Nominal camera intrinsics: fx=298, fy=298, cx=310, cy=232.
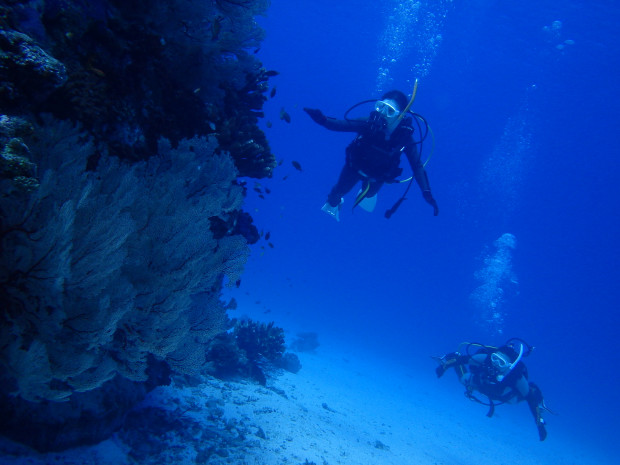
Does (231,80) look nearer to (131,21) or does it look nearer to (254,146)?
(254,146)

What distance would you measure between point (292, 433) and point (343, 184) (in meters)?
6.85

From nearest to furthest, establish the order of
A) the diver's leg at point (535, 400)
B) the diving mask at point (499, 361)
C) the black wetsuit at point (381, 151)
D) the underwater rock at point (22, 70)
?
1. the underwater rock at point (22, 70)
2. the black wetsuit at point (381, 151)
3. the diving mask at point (499, 361)
4. the diver's leg at point (535, 400)

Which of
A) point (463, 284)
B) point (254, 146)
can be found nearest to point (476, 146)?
point (463, 284)

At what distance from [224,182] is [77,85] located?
6.73 ft

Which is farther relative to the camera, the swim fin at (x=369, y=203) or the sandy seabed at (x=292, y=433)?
the swim fin at (x=369, y=203)

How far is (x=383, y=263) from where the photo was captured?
8231 centimetres

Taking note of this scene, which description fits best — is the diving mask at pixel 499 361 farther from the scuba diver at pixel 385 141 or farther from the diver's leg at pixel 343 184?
the diver's leg at pixel 343 184

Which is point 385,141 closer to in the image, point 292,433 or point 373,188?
point 373,188

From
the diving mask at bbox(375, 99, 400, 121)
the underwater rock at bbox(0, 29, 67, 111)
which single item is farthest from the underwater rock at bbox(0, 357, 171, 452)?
the diving mask at bbox(375, 99, 400, 121)

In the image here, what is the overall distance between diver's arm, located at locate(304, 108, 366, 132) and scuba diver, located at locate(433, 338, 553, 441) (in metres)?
10.2

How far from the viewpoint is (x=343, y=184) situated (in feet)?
30.9

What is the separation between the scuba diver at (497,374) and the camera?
12.3 metres

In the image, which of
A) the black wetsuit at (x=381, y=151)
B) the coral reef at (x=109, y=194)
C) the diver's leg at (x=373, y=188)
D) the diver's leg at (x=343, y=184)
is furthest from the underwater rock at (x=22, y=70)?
the diver's leg at (x=373, y=188)

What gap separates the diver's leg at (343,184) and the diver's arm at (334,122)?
1372 mm
